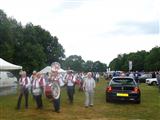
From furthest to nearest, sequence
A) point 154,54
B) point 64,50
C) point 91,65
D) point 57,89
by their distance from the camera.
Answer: point 91,65 < point 154,54 < point 64,50 < point 57,89

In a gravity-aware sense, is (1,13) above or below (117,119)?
above

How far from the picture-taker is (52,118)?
1506cm

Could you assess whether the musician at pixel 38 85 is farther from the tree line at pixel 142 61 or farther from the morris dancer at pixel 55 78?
the tree line at pixel 142 61

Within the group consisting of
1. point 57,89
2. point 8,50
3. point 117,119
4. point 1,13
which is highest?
point 1,13

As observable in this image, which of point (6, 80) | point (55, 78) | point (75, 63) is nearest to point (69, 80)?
point (55, 78)

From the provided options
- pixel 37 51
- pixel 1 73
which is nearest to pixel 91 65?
pixel 37 51

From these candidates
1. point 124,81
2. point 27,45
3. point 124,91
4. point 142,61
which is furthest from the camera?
point 142,61

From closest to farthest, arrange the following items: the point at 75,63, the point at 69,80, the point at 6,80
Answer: the point at 69,80 < the point at 6,80 < the point at 75,63

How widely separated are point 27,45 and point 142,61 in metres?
86.1

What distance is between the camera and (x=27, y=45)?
7625 cm

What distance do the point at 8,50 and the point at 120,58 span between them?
137211 mm

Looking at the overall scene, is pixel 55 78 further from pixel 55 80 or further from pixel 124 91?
pixel 124 91

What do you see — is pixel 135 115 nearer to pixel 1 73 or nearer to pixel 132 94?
pixel 132 94

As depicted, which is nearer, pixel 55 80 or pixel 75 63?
pixel 55 80
